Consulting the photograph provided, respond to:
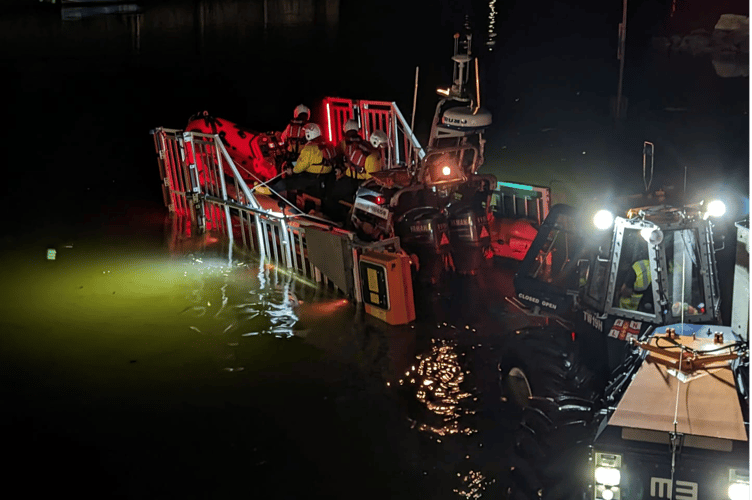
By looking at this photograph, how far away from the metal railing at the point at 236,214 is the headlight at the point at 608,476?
6.31 metres

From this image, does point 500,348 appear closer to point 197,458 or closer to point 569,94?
point 197,458

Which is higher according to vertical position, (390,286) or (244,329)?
(390,286)

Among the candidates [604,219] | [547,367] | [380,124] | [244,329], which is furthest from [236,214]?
[604,219]

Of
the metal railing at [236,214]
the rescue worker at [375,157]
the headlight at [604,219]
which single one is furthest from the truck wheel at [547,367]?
the rescue worker at [375,157]

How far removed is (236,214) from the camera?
15445mm

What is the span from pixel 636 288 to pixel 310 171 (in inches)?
340

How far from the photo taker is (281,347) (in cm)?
1043

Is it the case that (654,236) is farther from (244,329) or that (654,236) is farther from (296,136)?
(296,136)

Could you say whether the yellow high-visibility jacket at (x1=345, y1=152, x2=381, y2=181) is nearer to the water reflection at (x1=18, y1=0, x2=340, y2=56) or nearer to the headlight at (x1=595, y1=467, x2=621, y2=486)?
the headlight at (x1=595, y1=467, x2=621, y2=486)

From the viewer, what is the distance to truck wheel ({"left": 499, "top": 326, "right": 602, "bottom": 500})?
7.10 meters

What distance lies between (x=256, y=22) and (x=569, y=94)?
1241 inches

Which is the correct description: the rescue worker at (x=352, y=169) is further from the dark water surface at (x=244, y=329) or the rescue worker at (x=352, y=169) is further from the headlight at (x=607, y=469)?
the headlight at (x=607, y=469)

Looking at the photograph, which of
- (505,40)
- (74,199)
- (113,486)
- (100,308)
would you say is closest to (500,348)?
(113,486)

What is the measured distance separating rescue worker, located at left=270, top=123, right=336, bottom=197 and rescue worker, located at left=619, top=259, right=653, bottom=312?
8355mm
